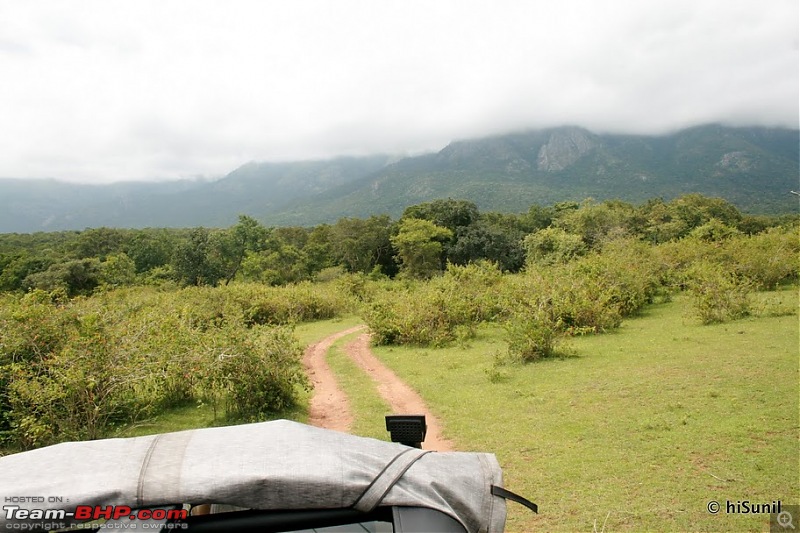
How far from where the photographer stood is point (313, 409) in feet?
36.5

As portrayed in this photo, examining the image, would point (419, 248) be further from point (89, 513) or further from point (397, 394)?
point (89, 513)

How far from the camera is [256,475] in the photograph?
214 centimetres

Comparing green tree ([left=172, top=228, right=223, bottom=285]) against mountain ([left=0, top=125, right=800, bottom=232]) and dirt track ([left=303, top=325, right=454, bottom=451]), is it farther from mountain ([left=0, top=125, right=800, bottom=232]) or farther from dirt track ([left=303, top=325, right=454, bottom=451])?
mountain ([left=0, top=125, right=800, bottom=232])

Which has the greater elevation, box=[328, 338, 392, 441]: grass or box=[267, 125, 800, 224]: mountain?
box=[267, 125, 800, 224]: mountain

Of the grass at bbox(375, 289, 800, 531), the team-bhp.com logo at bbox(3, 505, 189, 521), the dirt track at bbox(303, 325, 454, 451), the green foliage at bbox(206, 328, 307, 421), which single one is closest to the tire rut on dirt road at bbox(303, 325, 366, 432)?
the dirt track at bbox(303, 325, 454, 451)

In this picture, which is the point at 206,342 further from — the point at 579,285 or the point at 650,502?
the point at 579,285

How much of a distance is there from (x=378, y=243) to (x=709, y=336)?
131ft

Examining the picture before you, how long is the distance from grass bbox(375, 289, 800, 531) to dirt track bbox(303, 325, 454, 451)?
0.35 metres

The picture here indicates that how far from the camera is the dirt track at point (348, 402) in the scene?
9.62 metres

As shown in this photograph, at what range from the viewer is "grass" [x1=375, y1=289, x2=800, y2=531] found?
19.2 feet

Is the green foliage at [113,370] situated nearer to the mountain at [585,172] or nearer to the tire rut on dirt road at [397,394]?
the tire rut on dirt road at [397,394]

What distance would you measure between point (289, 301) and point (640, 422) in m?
20.1

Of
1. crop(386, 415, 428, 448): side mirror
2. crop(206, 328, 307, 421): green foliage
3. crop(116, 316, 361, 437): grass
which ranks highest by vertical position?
crop(386, 415, 428, 448): side mirror

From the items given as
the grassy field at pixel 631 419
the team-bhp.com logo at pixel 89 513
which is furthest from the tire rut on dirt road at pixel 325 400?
the team-bhp.com logo at pixel 89 513
